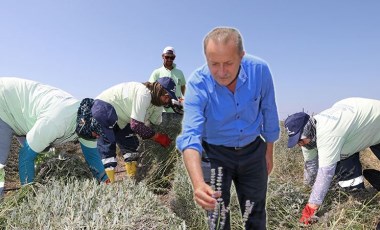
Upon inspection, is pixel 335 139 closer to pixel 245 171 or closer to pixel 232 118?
pixel 245 171

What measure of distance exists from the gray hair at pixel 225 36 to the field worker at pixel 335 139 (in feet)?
6.61

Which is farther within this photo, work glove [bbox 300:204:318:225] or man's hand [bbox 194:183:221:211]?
work glove [bbox 300:204:318:225]

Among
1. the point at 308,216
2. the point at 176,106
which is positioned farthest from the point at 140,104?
the point at 308,216

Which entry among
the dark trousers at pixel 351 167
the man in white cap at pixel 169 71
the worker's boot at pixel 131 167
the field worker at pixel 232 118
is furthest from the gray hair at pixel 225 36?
the man in white cap at pixel 169 71

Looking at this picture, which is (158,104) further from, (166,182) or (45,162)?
(45,162)

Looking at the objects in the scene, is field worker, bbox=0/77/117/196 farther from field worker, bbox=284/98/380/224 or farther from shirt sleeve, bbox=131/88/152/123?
field worker, bbox=284/98/380/224

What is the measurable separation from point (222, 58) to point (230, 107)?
1.93 ft

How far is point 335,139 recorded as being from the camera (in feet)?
11.9

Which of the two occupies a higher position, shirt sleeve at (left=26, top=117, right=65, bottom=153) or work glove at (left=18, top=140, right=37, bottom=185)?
shirt sleeve at (left=26, top=117, right=65, bottom=153)

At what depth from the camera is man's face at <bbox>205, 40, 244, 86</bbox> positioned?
1981mm

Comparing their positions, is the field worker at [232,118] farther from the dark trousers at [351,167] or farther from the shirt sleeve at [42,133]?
the dark trousers at [351,167]

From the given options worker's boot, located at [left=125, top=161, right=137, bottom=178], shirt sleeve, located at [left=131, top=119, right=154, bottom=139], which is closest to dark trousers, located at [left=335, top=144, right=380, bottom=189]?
shirt sleeve, located at [left=131, top=119, right=154, bottom=139]

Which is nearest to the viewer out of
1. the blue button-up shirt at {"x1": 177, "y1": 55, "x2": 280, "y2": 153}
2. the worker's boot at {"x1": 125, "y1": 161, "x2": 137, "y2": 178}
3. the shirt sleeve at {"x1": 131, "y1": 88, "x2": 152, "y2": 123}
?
the blue button-up shirt at {"x1": 177, "y1": 55, "x2": 280, "y2": 153}

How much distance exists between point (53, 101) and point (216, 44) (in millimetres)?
2098
